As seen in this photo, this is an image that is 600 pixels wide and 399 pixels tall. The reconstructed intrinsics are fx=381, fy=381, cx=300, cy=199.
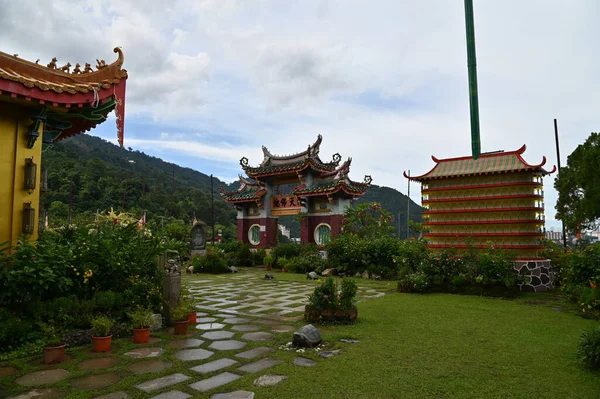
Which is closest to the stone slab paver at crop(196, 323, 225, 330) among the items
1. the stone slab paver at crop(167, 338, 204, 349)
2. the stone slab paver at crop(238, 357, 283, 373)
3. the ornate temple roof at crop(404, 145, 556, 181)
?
the stone slab paver at crop(167, 338, 204, 349)

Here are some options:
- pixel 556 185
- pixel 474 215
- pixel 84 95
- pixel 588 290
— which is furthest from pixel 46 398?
pixel 556 185

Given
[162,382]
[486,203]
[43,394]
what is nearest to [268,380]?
[162,382]

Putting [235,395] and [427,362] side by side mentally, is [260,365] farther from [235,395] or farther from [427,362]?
[427,362]

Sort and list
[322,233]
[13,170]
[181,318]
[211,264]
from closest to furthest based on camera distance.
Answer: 1. [13,170]
2. [181,318]
3. [211,264]
4. [322,233]

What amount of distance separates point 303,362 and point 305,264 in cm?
1305

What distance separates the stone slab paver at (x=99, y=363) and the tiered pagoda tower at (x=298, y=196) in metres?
16.9

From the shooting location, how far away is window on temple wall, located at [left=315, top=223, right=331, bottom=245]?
2178 centimetres

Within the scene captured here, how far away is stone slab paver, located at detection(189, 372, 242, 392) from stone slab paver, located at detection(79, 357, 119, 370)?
136cm

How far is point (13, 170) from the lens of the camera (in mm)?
6102

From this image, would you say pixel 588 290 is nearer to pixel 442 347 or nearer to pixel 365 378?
pixel 442 347

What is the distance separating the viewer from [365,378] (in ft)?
13.6

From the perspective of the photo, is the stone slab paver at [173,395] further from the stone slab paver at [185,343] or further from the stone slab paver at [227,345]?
the stone slab paver at [185,343]

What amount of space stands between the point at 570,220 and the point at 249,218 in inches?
784

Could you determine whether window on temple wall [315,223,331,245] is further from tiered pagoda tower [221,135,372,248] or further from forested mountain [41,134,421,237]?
forested mountain [41,134,421,237]
